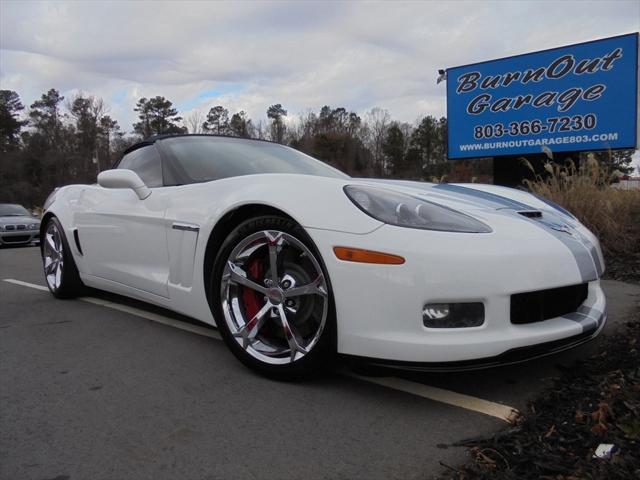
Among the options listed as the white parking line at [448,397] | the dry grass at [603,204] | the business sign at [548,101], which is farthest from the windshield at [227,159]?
the business sign at [548,101]

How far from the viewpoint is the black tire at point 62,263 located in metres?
4.26

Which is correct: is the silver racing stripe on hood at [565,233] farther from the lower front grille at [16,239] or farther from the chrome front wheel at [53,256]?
the lower front grille at [16,239]

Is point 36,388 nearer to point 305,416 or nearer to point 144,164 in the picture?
point 305,416

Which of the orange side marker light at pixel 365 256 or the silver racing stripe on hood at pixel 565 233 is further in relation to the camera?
the silver racing stripe on hood at pixel 565 233

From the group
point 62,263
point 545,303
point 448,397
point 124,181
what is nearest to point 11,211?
point 62,263

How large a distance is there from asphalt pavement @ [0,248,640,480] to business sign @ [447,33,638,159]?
8368mm

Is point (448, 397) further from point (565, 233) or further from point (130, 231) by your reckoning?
point (130, 231)

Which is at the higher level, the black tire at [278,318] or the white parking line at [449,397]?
the black tire at [278,318]

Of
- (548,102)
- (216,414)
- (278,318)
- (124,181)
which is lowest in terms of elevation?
(216,414)

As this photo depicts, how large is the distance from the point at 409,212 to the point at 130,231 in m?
1.93

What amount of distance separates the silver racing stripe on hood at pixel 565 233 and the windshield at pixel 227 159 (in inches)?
43.6

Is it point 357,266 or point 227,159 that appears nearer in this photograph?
point 357,266

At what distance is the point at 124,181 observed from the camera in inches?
126

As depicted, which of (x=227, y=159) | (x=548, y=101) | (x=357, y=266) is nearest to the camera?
(x=357, y=266)
